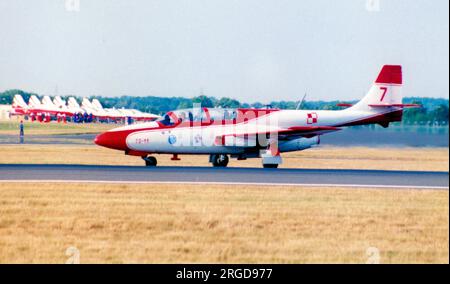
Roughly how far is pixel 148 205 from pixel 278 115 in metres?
15.2

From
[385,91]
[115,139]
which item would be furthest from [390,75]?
[115,139]

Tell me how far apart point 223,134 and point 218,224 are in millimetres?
15344

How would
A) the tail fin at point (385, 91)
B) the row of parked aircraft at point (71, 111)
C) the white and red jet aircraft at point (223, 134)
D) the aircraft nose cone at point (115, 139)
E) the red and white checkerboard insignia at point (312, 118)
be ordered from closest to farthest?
the aircraft nose cone at point (115, 139) < the white and red jet aircraft at point (223, 134) < the red and white checkerboard insignia at point (312, 118) < the tail fin at point (385, 91) < the row of parked aircraft at point (71, 111)

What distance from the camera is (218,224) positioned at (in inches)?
690

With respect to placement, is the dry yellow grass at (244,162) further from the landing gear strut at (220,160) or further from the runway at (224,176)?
the runway at (224,176)

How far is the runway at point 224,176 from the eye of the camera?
24797 mm

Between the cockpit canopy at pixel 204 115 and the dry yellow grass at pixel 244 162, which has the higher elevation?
the cockpit canopy at pixel 204 115

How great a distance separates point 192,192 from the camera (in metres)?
22.0

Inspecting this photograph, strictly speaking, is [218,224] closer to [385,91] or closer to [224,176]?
[224,176]

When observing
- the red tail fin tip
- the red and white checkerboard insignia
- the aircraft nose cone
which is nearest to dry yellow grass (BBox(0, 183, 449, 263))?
the aircraft nose cone

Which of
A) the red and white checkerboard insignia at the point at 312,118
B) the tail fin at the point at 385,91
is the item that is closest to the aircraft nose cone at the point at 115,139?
the red and white checkerboard insignia at the point at 312,118

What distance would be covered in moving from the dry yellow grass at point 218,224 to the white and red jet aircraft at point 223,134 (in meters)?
9.02

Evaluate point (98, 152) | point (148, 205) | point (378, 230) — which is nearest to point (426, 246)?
point (378, 230)

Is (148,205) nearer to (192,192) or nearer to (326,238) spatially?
(192,192)
